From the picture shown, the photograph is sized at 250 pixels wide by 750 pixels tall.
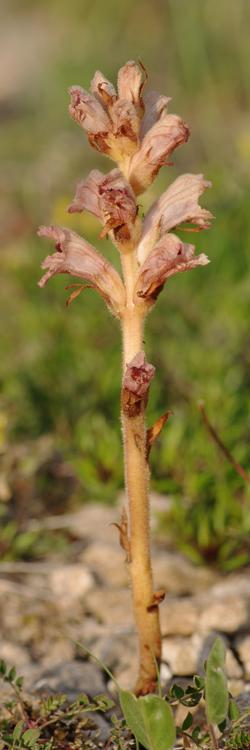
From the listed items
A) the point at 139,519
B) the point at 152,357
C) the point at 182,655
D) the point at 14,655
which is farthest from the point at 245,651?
the point at 152,357

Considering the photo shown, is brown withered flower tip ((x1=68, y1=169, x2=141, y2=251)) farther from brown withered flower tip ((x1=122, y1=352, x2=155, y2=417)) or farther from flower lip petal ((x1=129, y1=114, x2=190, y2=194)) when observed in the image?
brown withered flower tip ((x1=122, y1=352, x2=155, y2=417))

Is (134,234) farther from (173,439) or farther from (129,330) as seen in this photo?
(173,439)

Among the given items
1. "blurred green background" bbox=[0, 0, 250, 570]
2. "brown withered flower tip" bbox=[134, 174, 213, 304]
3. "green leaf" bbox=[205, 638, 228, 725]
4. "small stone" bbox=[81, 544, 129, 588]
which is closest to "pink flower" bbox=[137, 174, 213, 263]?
"brown withered flower tip" bbox=[134, 174, 213, 304]

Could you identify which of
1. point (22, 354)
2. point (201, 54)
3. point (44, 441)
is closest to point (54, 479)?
point (44, 441)

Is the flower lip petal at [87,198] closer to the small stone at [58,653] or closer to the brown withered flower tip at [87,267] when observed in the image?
the brown withered flower tip at [87,267]

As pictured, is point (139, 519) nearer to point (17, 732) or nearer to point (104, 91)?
point (17, 732)

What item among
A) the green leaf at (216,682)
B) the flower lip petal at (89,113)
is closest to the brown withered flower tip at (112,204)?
the flower lip petal at (89,113)
